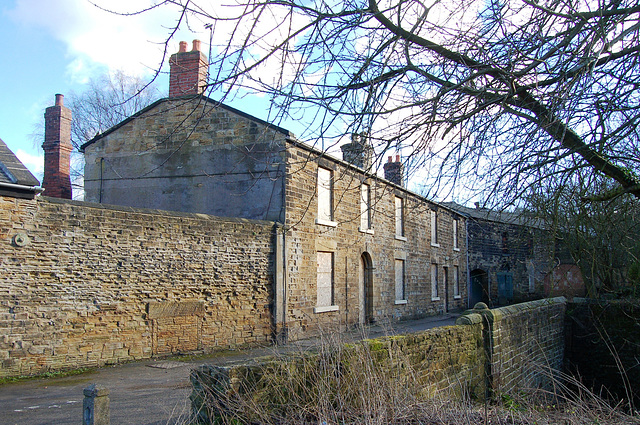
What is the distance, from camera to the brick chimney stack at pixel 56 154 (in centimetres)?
1836

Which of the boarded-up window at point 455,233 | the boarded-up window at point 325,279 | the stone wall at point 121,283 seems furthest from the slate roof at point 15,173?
the boarded-up window at point 455,233

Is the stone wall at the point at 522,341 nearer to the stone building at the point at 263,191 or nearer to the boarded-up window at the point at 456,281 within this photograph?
the stone building at the point at 263,191

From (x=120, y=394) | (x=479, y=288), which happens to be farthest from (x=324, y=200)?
(x=479, y=288)

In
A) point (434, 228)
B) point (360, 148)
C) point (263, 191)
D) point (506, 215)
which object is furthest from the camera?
point (434, 228)

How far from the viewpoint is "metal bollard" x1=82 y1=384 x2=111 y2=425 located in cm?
429

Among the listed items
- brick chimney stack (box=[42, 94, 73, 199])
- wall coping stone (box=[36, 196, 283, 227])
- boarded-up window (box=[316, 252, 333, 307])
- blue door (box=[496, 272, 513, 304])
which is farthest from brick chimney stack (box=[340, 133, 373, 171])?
blue door (box=[496, 272, 513, 304])

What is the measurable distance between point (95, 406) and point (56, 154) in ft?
54.5

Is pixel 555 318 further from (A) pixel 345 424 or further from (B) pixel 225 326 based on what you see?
(A) pixel 345 424

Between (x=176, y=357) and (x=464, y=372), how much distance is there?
20.6ft

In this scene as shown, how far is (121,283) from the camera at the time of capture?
10.4 meters

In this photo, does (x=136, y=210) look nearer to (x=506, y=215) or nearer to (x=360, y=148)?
(x=360, y=148)

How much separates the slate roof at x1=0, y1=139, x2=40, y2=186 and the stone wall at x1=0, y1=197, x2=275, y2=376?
369mm

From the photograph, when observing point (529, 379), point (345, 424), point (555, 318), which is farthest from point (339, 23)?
point (555, 318)

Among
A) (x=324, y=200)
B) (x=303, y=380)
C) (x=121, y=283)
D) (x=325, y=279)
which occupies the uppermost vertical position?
(x=324, y=200)
